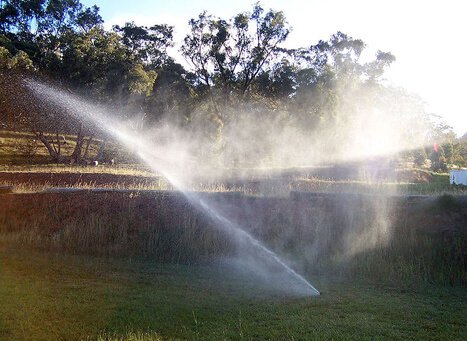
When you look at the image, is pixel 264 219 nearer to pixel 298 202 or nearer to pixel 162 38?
pixel 298 202

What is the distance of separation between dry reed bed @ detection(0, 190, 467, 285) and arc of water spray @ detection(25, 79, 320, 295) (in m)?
0.30

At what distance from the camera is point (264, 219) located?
12359 mm

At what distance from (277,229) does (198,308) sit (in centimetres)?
501

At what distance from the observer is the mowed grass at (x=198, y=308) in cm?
629

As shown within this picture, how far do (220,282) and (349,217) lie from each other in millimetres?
4425

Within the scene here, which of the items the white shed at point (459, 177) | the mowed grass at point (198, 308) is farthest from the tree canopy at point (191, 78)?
the mowed grass at point (198, 308)

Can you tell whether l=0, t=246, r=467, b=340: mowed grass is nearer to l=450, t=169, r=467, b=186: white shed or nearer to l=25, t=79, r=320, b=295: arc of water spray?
l=25, t=79, r=320, b=295: arc of water spray

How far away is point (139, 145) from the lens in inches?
1698

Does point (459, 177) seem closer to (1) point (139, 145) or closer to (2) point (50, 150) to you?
(1) point (139, 145)

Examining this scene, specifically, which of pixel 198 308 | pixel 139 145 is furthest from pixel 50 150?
pixel 198 308

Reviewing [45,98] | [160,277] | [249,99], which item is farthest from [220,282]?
[249,99]

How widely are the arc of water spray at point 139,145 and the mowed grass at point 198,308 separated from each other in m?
2.03

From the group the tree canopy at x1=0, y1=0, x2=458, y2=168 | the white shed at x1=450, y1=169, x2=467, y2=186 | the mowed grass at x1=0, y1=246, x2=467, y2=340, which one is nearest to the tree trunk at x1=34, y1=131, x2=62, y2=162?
the tree canopy at x1=0, y1=0, x2=458, y2=168

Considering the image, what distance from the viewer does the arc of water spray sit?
11742 mm
